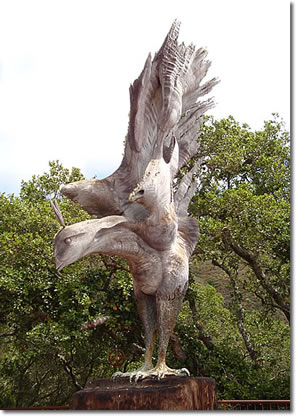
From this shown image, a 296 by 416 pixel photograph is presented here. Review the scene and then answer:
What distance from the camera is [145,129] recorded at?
421 centimetres

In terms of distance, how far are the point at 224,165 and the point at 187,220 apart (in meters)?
4.31

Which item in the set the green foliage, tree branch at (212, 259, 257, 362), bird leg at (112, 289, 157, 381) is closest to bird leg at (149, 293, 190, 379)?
bird leg at (112, 289, 157, 381)

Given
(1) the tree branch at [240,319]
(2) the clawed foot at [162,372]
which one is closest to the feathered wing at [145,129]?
(2) the clawed foot at [162,372]

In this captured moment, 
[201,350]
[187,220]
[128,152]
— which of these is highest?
[128,152]

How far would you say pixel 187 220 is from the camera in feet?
14.3

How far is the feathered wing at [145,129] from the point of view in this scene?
4012mm

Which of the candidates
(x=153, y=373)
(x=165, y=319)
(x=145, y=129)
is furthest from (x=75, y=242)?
(x=145, y=129)

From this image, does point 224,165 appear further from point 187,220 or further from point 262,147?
point 187,220

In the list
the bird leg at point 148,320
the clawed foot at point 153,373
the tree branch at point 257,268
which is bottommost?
the clawed foot at point 153,373

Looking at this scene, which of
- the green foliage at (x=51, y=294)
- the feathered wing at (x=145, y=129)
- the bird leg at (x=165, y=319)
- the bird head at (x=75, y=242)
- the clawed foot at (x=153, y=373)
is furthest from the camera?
the green foliage at (x=51, y=294)

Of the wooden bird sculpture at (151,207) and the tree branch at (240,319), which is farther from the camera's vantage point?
the tree branch at (240,319)

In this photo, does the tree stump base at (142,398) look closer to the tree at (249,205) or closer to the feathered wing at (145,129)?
the feathered wing at (145,129)

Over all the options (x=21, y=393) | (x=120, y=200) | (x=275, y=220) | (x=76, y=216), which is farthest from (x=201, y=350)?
(x=21, y=393)

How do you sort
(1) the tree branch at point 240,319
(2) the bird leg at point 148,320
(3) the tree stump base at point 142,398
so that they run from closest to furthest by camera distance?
1. (3) the tree stump base at point 142,398
2. (2) the bird leg at point 148,320
3. (1) the tree branch at point 240,319
